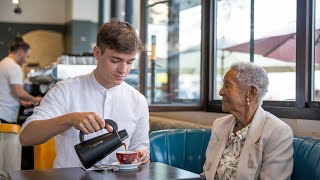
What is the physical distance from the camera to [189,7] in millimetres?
4914

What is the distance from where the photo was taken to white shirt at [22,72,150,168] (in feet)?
7.25

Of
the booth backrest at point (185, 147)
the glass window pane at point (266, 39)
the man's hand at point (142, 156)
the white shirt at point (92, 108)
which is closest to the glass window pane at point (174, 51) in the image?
the glass window pane at point (266, 39)

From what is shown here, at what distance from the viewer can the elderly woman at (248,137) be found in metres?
2.46

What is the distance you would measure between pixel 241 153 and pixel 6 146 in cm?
204

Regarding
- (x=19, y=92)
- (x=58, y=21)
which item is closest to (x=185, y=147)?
(x=19, y=92)

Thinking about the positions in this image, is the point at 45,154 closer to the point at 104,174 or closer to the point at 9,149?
the point at 9,149

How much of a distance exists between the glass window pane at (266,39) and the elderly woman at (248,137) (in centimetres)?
78

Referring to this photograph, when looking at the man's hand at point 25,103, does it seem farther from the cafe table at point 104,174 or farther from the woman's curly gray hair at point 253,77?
the cafe table at point 104,174

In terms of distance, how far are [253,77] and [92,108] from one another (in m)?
0.98

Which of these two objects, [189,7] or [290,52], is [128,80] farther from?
[290,52]

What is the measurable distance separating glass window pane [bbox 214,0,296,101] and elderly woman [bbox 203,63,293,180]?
778 millimetres

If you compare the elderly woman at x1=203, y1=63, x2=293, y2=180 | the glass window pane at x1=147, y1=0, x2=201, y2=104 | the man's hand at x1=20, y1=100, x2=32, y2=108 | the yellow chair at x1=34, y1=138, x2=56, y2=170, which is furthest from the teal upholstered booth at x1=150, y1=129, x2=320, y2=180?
the man's hand at x1=20, y1=100, x2=32, y2=108

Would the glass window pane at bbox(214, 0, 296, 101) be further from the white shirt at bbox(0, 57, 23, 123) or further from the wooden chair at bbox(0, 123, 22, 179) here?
the white shirt at bbox(0, 57, 23, 123)

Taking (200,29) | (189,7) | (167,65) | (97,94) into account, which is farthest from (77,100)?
(167,65)
